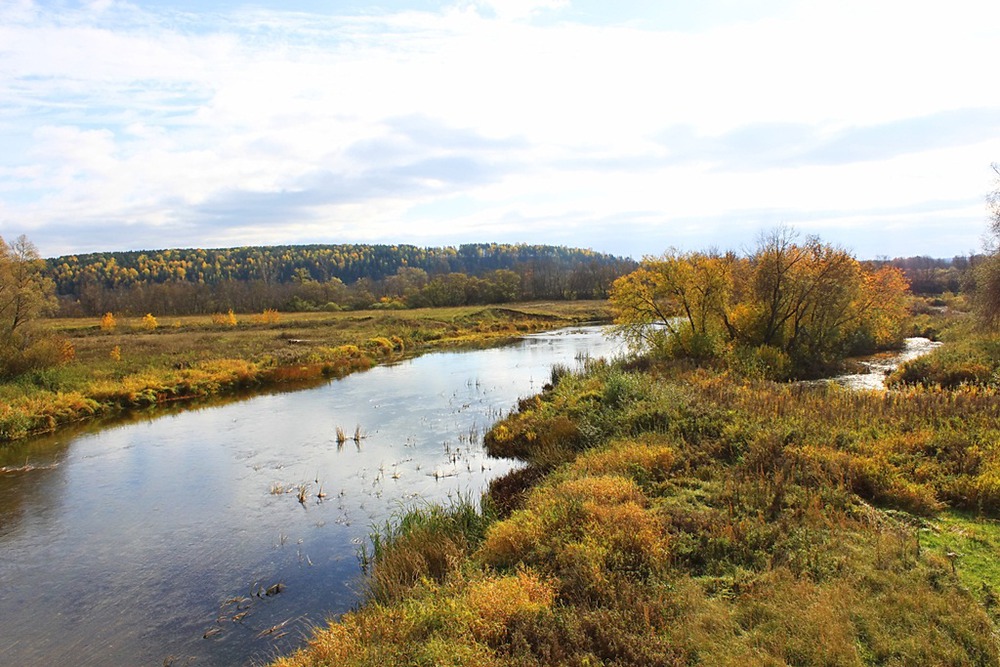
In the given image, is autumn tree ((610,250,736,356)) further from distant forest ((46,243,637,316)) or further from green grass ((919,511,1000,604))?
distant forest ((46,243,637,316))

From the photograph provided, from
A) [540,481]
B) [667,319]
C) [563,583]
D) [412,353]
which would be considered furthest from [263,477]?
[412,353]

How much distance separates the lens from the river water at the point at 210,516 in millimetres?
8953

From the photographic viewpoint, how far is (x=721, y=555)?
823cm

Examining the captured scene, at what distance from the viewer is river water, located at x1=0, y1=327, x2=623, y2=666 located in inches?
352

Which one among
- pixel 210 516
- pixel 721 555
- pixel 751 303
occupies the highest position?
pixel 751 303

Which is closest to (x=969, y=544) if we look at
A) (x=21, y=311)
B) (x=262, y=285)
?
(x=21, y=311)

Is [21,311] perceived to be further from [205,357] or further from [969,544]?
[969,544]

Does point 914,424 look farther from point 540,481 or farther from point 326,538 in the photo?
point 326,538

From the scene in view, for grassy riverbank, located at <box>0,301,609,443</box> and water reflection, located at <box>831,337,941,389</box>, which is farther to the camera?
water reflection, located at <box>831,337,941,389</box>

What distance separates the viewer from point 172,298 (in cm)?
9394

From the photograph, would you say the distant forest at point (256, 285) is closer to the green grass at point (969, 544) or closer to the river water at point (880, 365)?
the river water at point (880, 365)

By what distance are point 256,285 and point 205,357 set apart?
7496cm

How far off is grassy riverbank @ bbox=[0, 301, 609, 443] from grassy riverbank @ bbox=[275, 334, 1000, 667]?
65.7ft

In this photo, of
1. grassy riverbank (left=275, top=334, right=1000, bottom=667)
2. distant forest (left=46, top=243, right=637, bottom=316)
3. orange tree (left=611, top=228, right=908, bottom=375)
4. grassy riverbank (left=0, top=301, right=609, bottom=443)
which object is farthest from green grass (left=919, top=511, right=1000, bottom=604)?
distant forest (left=46, top=243, right=637, bottom=316)
